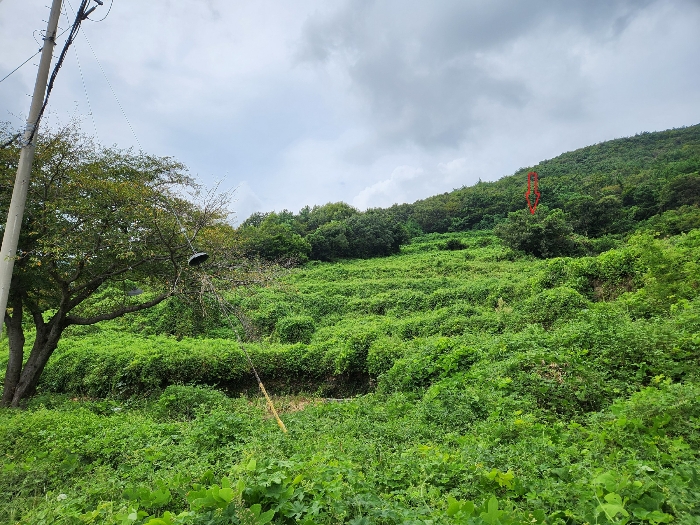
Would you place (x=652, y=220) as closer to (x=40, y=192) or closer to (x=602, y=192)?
(x=602, y=192)

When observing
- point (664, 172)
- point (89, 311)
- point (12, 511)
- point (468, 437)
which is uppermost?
point (664, 172)

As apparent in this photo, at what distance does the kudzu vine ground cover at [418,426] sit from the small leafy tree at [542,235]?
53.9 feet

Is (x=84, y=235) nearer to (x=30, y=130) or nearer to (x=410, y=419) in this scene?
(x=30, y=130)

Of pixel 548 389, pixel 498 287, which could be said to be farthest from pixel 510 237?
pixel 548 389

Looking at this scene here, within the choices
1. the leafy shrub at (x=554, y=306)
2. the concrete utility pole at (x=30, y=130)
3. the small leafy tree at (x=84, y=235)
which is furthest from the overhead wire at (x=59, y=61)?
the leafy shrub at (x=554, y=306)

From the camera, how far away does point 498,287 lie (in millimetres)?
15016

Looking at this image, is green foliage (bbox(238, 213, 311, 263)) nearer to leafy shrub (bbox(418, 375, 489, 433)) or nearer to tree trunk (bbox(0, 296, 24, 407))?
tree trunk (bbox(0, 296, 24, 407))

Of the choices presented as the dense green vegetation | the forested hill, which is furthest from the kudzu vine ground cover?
the forested hill

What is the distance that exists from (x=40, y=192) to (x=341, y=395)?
9.17 meters

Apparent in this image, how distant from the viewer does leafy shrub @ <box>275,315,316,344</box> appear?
54.2ft

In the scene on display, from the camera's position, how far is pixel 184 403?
332 inches

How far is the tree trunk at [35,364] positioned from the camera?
8.70m

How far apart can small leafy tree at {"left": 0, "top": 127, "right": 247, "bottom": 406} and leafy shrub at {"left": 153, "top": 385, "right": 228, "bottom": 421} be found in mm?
2283

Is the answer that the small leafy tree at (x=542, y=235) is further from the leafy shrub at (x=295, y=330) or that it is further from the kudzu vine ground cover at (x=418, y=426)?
the leafy shrub at (x=295, y=330)
